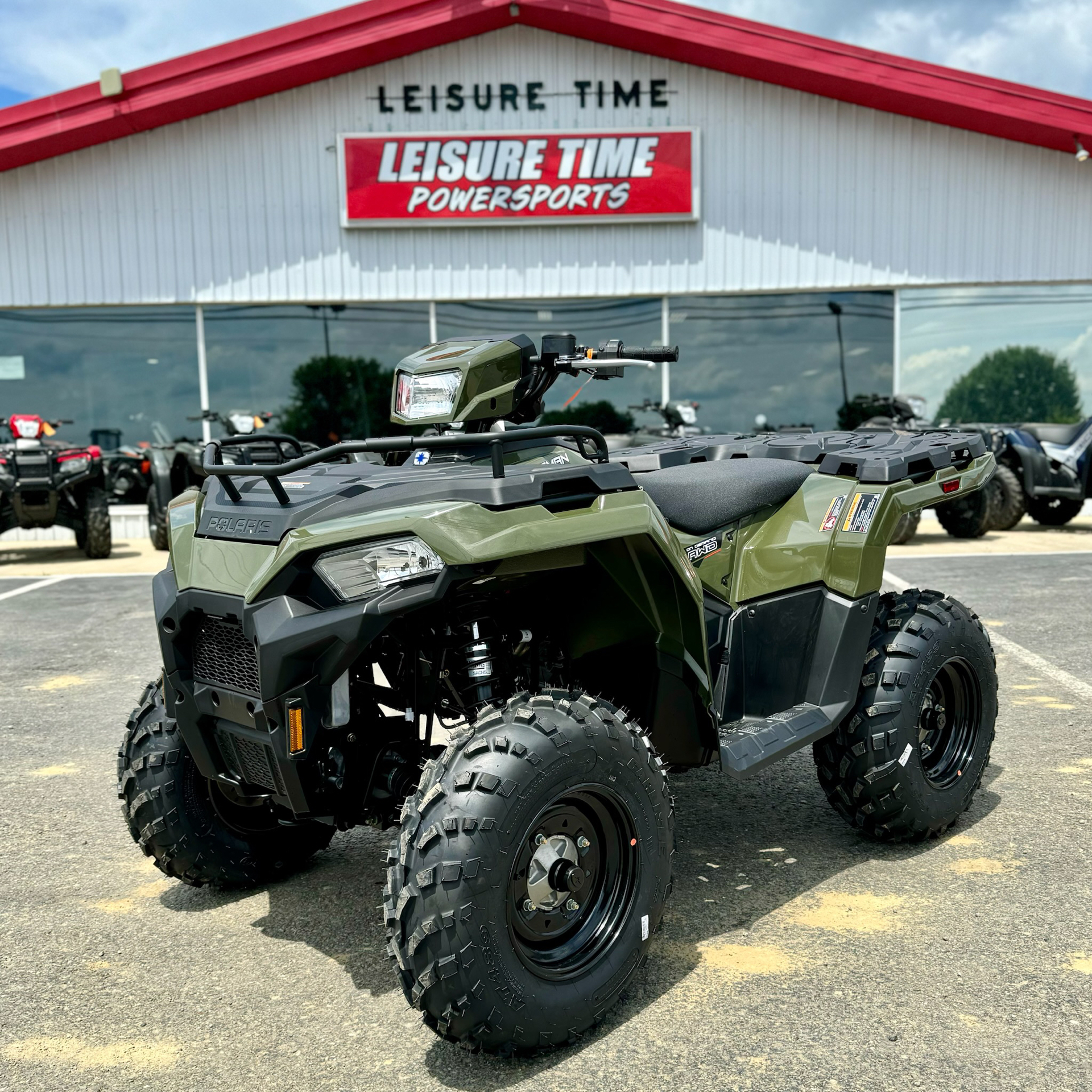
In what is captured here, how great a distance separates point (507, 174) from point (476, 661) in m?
12.0

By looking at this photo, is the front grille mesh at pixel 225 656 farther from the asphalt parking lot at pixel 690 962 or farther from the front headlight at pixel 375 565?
the asphalt parking lot at pixel 690 962

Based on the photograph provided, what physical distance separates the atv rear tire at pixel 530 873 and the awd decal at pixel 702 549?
2.67 ft

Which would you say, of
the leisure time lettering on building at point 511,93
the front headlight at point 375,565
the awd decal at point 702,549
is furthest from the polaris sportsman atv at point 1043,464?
the front headlight at point 375,565

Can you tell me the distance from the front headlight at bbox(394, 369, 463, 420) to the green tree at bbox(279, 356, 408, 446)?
11260 millimetres

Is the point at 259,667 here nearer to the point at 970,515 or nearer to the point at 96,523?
the point at 96,523

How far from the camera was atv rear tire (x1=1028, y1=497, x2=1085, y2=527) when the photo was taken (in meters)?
12.3

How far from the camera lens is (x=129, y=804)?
3068mm

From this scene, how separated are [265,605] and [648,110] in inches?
503

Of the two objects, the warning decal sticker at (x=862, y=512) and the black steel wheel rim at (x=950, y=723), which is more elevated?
the warning decal sticker at (x=862, y=512)

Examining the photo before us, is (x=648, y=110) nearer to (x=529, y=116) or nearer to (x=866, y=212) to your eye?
(x=529, y=116)

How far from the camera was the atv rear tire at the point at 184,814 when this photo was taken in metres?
3.03

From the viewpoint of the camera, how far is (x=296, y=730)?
237 cm

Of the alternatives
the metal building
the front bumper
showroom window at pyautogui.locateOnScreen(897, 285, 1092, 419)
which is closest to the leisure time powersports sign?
A: the metal building

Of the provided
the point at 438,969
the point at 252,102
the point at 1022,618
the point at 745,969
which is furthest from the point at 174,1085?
the point at 252,102
